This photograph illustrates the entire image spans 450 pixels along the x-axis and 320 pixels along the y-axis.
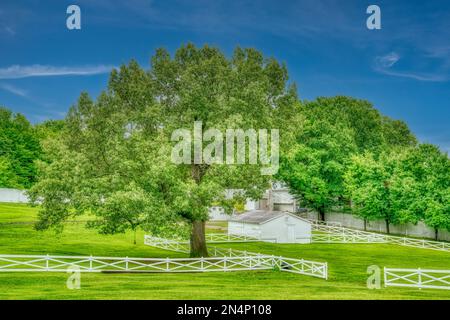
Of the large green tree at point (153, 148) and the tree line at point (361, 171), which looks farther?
the tree line at point (361, 171)

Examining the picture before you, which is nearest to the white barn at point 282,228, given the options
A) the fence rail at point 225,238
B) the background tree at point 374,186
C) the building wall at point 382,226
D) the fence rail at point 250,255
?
the fence rail at point 225,238

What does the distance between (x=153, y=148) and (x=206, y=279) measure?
8.93 m

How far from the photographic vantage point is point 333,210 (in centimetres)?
7844

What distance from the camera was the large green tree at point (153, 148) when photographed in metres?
32.5

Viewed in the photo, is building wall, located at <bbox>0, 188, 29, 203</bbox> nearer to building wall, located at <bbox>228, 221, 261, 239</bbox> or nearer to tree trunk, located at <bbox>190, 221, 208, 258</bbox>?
building wall, located at <bbox>228, 221, 261, 239</bbox>

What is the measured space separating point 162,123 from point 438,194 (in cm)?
3745

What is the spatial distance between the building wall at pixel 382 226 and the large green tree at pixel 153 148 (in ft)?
114

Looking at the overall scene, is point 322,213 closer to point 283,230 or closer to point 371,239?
point 371,239

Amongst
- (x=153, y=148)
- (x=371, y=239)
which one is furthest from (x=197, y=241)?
(x=371, y=239)

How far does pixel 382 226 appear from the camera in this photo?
71.6m

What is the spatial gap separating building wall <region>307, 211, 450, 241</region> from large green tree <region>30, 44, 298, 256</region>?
34.7 metres

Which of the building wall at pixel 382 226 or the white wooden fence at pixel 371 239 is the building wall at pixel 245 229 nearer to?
the white wooden fence at pixel 371 239
